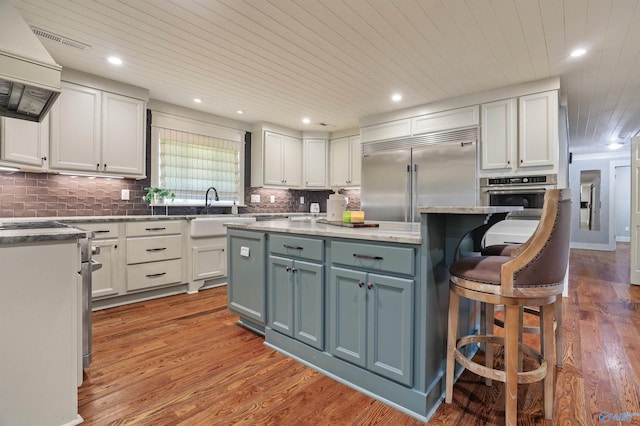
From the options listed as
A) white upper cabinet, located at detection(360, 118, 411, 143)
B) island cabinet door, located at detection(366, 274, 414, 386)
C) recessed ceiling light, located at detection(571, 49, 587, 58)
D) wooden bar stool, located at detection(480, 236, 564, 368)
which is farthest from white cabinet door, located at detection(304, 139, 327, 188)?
island cabinet door, located at detection(366, 274, 414, 386)

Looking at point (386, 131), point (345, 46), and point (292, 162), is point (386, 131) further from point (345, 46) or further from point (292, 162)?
point (345, 46)

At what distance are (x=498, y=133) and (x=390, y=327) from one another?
2950mm

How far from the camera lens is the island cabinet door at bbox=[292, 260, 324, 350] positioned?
1933 millimetres

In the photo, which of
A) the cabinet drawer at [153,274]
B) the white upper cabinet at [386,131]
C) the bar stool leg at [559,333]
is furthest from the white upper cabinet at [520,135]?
the cabinet drawer at [153,274]

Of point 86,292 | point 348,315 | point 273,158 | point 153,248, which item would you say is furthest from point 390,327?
point 273,158

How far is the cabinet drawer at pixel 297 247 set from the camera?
1938mm

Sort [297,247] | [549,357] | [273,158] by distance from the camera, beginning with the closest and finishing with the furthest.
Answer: [549,357]
[297,247]
[273,158]

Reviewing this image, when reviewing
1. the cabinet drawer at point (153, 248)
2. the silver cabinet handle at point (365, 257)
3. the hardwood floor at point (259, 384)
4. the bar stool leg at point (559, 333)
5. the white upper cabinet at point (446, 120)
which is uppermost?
the white upper cabinet at point (446, 120)

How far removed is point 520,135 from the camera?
3.43 m

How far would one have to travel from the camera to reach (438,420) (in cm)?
151

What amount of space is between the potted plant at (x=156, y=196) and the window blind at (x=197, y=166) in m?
0.15

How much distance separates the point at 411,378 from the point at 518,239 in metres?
2.51

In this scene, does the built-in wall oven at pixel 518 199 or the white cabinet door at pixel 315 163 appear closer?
the built-in wall oven at pixel 518 199

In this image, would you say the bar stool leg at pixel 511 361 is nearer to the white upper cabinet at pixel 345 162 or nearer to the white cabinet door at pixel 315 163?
the white upper cabinet at pixel 345 162
